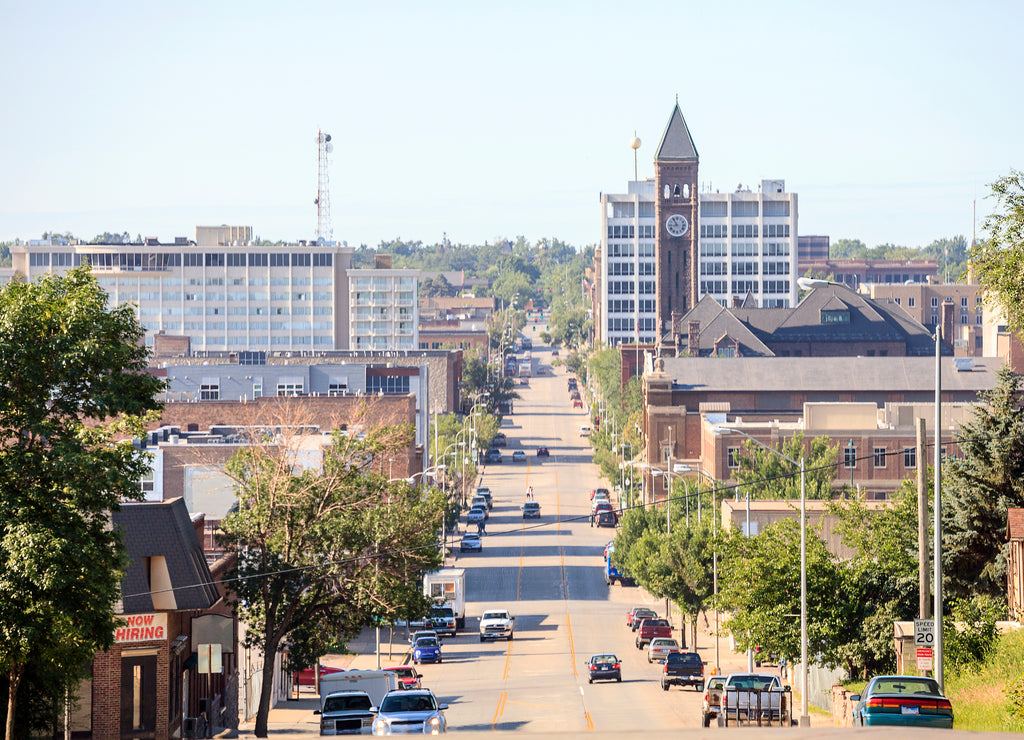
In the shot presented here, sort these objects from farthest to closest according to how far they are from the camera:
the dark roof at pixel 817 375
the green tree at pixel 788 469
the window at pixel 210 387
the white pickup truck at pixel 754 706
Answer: the window at pixel 210 387
the dark roof at pixel 817 375
the green tree at pixel 788 469
the white pickup truck at pixel 754 706

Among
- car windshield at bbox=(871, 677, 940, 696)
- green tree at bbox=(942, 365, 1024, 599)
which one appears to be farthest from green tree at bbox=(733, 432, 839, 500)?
car windshield at bbox=(871, 677, 940, 696)

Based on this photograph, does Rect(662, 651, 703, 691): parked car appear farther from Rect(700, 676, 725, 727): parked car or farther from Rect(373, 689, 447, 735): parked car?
Rect(373, 689, 447, 735): parked car

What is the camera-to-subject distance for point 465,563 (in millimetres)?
100750

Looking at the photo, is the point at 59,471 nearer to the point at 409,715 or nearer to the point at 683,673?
the point at 409,715

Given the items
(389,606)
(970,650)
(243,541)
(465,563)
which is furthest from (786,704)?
(465,563)

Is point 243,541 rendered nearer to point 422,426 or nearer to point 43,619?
point 43,619

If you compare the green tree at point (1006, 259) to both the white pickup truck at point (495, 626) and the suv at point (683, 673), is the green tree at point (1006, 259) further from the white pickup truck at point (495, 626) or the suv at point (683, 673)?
the white pickup truck at point (495, 626)

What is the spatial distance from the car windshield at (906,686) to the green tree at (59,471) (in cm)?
1437

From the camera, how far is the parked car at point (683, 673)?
167 ft

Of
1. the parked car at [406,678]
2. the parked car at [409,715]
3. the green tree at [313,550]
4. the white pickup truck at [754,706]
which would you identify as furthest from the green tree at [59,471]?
the parked car at [406,678]

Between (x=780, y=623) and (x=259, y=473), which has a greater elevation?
(x=259, y=473)

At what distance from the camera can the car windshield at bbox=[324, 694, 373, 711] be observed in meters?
34.8

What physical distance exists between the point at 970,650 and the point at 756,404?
96.7 meters

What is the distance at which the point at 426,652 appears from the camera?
62.4m
